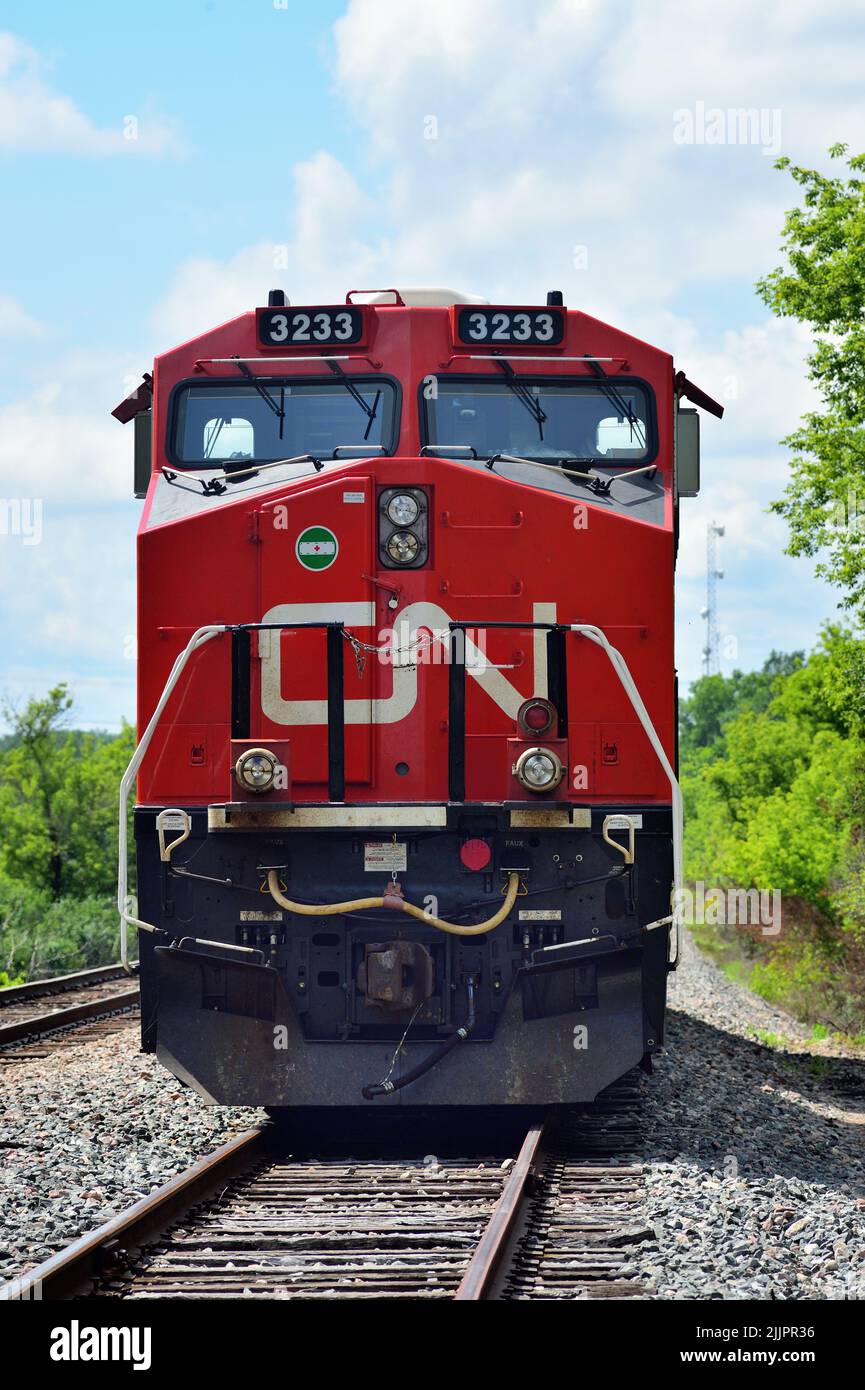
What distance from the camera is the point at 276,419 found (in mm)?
8867

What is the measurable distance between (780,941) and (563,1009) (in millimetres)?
23469

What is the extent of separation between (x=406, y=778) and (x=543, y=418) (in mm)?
2239

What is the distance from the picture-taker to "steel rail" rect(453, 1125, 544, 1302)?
17.0 feet

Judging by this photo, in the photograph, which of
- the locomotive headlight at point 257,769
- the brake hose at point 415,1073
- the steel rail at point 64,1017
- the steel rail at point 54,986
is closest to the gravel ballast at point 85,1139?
the brake hose at point 415,1073

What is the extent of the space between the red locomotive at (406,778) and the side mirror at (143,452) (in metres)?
0.76

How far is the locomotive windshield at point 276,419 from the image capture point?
877 centimetres

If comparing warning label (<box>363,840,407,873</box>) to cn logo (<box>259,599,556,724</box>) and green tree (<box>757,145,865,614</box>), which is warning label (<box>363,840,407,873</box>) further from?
green tree (<box>757,145,865,614</box>)

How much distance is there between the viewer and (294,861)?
8.27 meters

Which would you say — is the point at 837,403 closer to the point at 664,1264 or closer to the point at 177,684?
the point at 177,684

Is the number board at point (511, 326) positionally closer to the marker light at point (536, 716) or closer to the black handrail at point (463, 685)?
the black handrail at point (463, 685)

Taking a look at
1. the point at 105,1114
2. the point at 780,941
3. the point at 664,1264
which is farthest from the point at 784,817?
the point at 664,1264

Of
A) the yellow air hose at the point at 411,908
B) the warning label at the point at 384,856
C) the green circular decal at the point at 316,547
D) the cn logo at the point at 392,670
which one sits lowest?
the yellow air hose at the point at 411,908

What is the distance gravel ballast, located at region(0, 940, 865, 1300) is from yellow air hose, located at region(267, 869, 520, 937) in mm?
1369

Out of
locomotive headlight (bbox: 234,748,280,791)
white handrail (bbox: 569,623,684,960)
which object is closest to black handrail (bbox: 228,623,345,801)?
locomotive headlight (bbox: 234,748,280,791)
